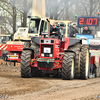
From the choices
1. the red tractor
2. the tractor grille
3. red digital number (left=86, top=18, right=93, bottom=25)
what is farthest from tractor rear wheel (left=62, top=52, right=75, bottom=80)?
red digital number (left=86, top=18, right=93, bottom=25)

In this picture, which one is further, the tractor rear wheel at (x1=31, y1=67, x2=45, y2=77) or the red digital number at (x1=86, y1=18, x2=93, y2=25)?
the red digital number at (x1=86, y1=18, x2=93, y2=25)

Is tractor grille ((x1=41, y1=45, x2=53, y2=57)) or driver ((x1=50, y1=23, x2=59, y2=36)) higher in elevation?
driver ((x1=50, y1=23, x2=59, y2=36))

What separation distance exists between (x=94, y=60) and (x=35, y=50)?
9.47 ft

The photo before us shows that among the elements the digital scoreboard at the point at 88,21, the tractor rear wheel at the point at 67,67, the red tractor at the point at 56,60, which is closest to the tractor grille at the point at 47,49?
the red tractor at the point at 56,60

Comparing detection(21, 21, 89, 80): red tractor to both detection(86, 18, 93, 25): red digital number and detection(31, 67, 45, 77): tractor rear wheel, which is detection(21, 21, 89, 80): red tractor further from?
detection(86, 18, 93, 25): red digital number

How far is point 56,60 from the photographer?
10273mm

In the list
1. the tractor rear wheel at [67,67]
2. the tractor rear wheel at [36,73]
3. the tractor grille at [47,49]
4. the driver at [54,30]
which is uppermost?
the driver at [54,30]

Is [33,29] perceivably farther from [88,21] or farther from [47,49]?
[47,49]

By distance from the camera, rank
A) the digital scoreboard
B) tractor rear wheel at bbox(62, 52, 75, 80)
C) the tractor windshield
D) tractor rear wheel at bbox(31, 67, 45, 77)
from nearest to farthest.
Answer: tractor rear wheel at bbox(62, 52, 75, 80) → tractor rear wheel at bbox(31, 67, 45, 77) → the digital scoreboard → the tractor windshield

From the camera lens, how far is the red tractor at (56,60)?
9898 millimetres

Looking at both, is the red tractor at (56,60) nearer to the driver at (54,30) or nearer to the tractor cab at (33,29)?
the driver at (54,30)

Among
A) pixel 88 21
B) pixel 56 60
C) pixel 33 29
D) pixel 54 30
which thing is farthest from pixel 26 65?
pixel 33 29

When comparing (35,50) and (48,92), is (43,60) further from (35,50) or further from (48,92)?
(48,92)

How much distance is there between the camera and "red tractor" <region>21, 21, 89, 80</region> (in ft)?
32.5
